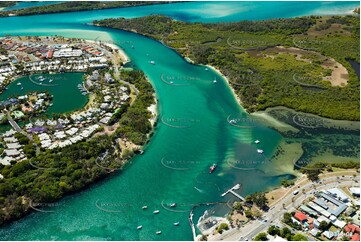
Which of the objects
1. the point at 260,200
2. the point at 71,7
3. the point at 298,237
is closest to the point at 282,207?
the point at 260,200

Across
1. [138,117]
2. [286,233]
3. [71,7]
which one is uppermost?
[71,7]

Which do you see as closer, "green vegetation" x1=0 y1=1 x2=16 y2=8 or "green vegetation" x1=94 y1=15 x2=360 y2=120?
"green vegetation" x1=94 y1=15 x2=360 y2=120

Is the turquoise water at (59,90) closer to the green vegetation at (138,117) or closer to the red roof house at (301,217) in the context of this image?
the green vegetation at (138,117)

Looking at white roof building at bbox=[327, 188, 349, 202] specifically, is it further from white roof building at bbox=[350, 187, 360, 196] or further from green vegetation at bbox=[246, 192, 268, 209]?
green vegetation at bbox=[246, 192, 268, 209]

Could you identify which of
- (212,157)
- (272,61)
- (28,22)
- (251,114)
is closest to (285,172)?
(212,157)

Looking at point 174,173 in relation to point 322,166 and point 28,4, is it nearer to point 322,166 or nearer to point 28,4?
point 322,166

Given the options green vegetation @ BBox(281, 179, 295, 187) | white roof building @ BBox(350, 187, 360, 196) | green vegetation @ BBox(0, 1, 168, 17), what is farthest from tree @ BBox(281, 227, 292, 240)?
green vegetation @ BBox(0, 1, 168, 17)
